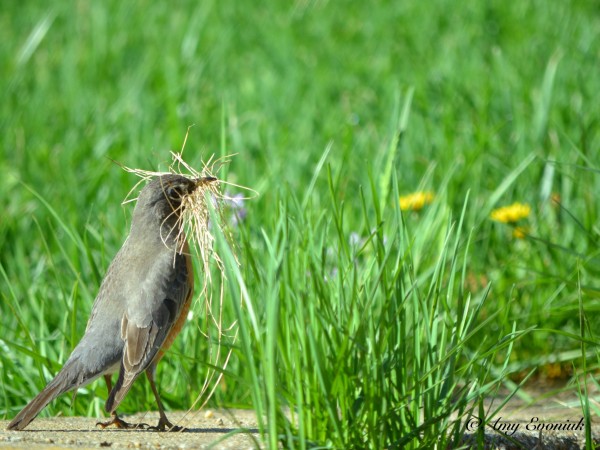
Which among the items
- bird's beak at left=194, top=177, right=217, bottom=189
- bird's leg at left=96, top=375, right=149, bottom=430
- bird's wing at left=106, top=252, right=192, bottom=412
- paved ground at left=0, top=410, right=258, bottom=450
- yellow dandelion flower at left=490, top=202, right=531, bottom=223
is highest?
yellow dandelion flower at left=490, top=202, right=531, bottom=223

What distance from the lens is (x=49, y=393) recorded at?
9.49ft

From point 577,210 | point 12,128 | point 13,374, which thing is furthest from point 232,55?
point 13,374

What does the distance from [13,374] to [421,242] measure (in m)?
1.62

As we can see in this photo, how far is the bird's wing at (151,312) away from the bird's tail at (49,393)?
0.48ft

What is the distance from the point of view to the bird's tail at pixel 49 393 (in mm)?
2766

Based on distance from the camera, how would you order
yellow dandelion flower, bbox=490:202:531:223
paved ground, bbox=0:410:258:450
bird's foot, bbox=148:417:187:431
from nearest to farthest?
paved ground, bbox=0:410:258:450 < bird's foot, bbox=148:417:187:431 < yellow dandelion flower, bbox=490:202:531:223

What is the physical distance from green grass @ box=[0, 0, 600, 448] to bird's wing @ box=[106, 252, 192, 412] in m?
0.20

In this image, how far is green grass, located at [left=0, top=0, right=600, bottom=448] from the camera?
2.58 metres

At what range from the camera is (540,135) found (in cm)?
501

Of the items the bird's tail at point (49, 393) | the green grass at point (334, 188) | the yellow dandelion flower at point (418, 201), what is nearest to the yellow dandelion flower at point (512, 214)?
the green grass at point (334, 188)

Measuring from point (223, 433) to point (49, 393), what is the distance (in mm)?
546

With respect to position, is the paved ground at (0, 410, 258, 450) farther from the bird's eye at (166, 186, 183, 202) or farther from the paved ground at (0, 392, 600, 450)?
the bird's eye at (166, 186, 183, 202)

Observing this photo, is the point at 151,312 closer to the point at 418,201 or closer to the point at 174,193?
the point at 174,193

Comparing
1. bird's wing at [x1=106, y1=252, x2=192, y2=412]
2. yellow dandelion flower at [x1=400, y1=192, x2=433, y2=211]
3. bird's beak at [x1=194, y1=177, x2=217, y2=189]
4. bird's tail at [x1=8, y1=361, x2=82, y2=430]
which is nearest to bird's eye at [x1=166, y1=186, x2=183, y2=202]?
bird's beak at [x1=194, y1=177, x2=217, y2=189]
